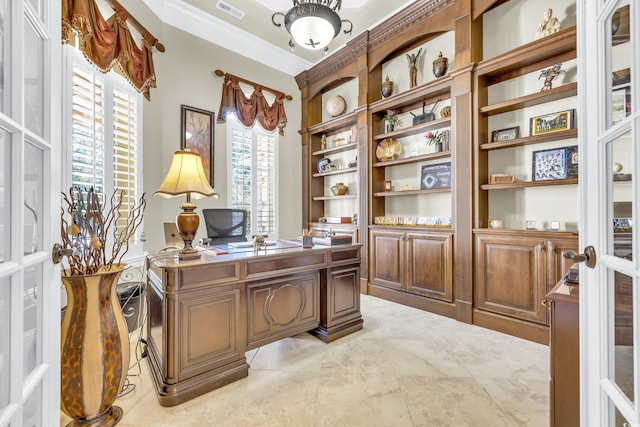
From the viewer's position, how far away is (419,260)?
3463mm

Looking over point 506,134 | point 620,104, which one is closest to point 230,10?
point 506,134

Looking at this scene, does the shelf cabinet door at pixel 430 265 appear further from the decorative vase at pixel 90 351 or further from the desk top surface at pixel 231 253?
the decorative vase at pixel 90 351

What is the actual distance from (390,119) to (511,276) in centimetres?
243

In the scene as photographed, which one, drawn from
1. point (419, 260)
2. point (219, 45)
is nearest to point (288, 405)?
point (419, 260)

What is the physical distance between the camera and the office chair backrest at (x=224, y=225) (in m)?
3.37

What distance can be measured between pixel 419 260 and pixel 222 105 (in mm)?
3520

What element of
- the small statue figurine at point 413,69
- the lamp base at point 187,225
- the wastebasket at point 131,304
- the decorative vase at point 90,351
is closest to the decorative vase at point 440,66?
the small statue figurine at point 413,69

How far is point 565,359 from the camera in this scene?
1115mm

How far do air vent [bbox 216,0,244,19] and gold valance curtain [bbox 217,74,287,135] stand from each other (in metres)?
0.77

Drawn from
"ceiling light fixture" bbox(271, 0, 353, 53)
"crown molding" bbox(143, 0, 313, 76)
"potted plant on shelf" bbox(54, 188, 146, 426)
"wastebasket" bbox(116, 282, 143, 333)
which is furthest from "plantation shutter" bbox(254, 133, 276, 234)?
"potted plant on shelf" bbox(54, 188, 146, 426)

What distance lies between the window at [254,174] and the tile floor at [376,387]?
99.1 inches

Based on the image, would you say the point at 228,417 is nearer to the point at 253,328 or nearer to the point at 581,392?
the point at 253,328

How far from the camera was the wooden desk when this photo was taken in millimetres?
1735

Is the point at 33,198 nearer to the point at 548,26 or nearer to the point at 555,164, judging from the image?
the point at 555,164
